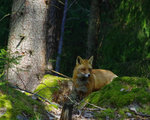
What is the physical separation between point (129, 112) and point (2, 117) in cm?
253

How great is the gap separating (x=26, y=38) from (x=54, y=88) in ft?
6.22

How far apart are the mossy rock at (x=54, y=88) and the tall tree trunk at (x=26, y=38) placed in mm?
446

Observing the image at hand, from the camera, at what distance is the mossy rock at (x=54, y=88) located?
6.78 m

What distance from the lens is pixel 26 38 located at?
22.7 ft

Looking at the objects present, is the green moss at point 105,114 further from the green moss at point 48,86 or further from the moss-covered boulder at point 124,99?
the green moss at point 48,86

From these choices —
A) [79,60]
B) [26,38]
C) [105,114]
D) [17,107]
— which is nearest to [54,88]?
[79,60]

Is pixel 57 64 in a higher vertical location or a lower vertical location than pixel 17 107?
higher

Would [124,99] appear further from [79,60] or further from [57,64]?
[57,64]

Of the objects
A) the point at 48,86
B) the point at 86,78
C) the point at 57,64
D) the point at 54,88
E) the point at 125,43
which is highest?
the point at 125,43

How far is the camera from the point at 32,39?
7000 millimetres

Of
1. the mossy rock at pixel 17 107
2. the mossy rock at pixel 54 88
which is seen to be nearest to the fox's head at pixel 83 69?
the mossy rock at pixel 54 88

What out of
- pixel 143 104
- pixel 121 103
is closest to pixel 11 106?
pixel 121 103

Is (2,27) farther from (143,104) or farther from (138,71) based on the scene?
(143,104)

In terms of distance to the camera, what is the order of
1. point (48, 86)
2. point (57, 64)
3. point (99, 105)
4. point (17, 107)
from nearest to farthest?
point (17, 107), point (99, 105), point (48, 86), point (57, 64)
